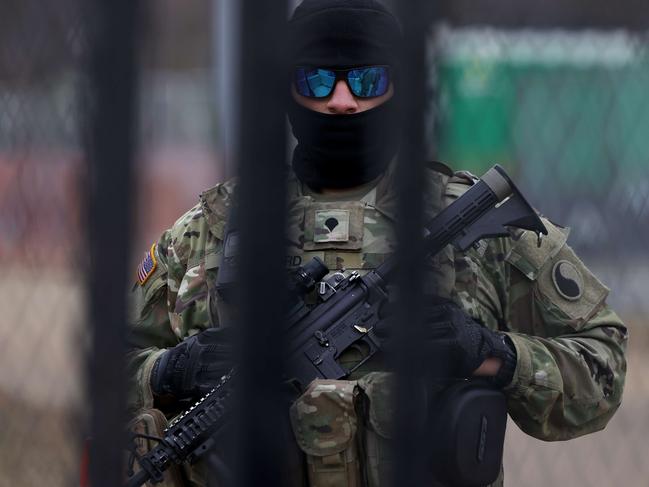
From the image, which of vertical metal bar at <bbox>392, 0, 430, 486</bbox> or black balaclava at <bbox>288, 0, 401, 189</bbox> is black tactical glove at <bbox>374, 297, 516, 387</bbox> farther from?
vertical metal bar at <bbox>392, 0, 430, 486</bbox>

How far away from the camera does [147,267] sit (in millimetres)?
Result: 2125

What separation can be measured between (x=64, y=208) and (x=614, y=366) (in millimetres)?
986

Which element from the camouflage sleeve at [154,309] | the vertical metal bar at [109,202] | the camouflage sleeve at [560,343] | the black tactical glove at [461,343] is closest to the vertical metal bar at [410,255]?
the vertical metal bar at [109,202]

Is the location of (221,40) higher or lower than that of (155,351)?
higher

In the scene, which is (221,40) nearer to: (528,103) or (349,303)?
(349,303)

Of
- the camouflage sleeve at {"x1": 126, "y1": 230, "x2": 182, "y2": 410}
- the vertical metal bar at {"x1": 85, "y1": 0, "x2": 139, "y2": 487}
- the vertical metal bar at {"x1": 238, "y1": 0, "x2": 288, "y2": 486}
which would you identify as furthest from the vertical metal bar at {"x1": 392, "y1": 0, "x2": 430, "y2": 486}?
the camouflage sleeve at {"x1": 126, "y1": 230, "x2": 182, "y2": 410}

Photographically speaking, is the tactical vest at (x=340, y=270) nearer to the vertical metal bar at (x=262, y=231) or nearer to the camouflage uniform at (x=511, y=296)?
the camouflage uniform at (x=511, y=296)

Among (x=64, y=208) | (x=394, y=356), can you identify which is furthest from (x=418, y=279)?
(x=64, y=208)

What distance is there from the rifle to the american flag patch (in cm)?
28

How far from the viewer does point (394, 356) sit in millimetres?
1002

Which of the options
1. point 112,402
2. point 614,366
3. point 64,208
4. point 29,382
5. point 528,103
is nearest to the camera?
point 112,402

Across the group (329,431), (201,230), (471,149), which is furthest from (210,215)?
(471,149)

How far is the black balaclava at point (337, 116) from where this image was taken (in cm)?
183

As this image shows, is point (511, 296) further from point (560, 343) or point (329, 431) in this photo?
point (329, 431)
